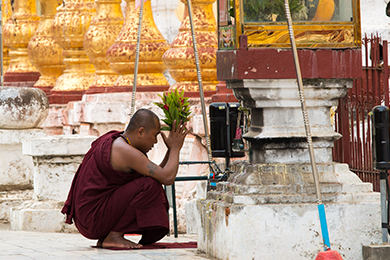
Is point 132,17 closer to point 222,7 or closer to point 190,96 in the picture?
point 190,96

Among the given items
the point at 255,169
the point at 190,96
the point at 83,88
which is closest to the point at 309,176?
the point at 255,169

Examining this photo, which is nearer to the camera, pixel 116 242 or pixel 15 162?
pixel 116 242

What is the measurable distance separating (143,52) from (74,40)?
283cm

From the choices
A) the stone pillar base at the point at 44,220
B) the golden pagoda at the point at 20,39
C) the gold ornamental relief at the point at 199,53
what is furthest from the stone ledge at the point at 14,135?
the golden pagoda at the point at 20,39

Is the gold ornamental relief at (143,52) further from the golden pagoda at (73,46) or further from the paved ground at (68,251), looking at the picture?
the paved ground at (68,251)

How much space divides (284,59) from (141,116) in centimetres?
116

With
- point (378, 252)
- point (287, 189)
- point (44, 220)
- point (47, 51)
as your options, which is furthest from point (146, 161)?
point (47, 51)

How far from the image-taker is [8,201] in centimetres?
892

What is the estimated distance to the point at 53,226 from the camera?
25.1 feet

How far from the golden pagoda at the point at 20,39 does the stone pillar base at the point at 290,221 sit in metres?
10.8

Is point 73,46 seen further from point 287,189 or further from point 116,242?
point 287,189

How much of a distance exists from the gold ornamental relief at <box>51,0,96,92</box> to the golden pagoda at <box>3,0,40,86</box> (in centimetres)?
268

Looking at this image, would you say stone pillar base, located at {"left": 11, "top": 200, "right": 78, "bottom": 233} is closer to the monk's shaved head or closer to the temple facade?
the temple facade

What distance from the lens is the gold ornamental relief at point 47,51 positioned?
43.8 feet
